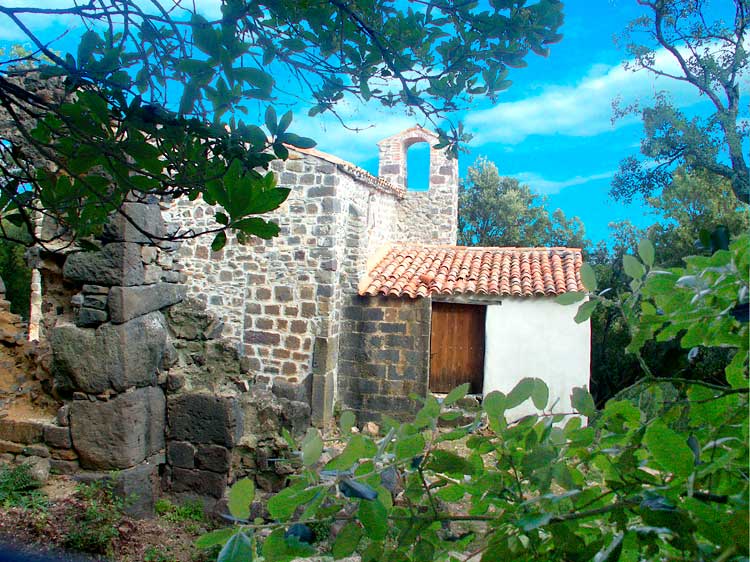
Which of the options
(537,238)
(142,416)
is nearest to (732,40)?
(537,238)

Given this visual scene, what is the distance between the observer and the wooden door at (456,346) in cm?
1063

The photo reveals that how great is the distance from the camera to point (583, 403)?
1395mm

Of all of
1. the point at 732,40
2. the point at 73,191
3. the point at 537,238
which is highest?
the point at 732,40

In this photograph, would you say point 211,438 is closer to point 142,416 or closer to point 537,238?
point 142,416

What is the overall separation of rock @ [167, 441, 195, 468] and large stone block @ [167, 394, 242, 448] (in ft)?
0.19

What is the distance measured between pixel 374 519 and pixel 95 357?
4.96m

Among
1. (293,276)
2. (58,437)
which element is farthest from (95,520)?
(293,276)

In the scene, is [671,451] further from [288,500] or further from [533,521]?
[288,500]

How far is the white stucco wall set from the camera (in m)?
10.2

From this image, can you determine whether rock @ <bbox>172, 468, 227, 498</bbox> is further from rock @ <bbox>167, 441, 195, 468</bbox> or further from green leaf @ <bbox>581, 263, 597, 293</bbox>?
green leaf @ <bbox>581, 263, 597, 293</bbox>

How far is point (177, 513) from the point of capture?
591cm

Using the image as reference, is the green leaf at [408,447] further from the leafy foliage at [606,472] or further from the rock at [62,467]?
the rock at [62,467]

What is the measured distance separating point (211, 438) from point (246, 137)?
457 cm

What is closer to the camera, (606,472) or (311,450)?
(311,450)
